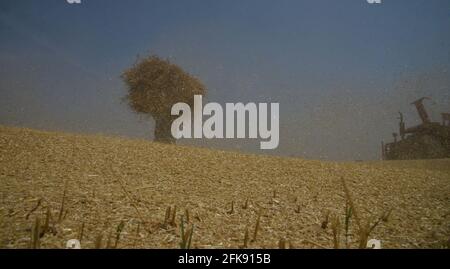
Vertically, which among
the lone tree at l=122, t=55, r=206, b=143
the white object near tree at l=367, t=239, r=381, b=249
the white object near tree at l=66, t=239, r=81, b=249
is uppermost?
the lone tree at l=122, t=55, r=206, b=143

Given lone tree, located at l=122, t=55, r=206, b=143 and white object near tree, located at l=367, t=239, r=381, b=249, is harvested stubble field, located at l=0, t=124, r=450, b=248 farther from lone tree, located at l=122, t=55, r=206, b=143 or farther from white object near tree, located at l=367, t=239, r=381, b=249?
lone tree, located at l=122, t=55, r=206, b=143

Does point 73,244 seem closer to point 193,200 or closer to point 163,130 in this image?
point 193,200

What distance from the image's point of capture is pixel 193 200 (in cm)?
477

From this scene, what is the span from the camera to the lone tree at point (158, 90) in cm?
2188

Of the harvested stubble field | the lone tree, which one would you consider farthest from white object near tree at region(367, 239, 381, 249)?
the lone tree

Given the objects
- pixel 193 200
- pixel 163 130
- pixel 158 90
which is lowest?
pixel 193 200

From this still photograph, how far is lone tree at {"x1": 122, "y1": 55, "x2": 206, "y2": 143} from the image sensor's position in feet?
71.8

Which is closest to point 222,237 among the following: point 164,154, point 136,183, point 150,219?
point 150,219

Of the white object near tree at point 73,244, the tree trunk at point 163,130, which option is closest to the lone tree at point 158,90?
the tree trunk at point 163,130

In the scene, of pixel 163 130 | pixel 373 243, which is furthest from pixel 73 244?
pixel 163 130

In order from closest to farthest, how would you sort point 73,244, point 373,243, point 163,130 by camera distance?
point 73,244 → point 373,243 → point 163,130

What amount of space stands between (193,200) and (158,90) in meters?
18.5
